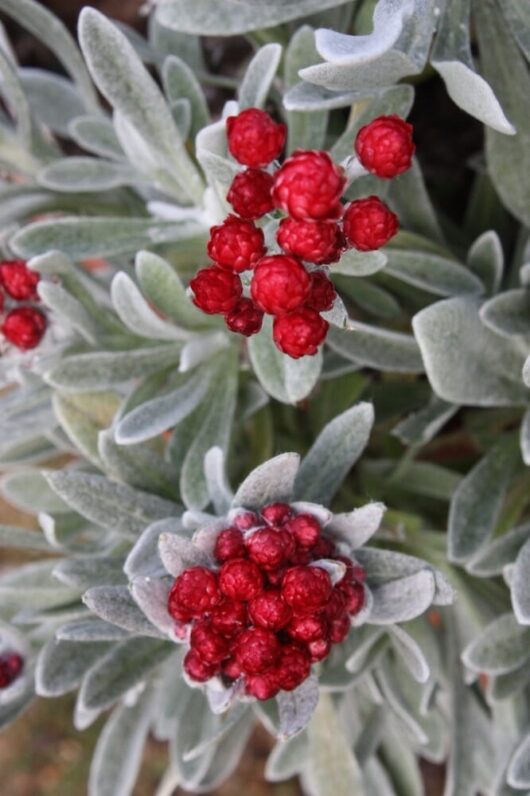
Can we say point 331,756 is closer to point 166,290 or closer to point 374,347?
point 374,347

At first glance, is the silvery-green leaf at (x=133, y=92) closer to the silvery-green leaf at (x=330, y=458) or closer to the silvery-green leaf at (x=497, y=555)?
the silvery-green leaf at (x=330, y=458)

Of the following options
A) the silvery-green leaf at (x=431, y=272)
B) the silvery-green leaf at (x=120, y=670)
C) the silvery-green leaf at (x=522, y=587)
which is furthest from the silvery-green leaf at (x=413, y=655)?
the silvery-green leaf at (x=431, y=272)

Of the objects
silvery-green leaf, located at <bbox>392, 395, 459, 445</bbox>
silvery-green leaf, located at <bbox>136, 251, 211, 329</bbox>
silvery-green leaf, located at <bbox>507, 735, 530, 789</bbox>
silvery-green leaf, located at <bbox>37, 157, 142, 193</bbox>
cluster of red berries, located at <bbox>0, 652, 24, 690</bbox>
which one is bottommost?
silvery-green leaf, located at <bbox>507, 735, 530, 789</bbox>

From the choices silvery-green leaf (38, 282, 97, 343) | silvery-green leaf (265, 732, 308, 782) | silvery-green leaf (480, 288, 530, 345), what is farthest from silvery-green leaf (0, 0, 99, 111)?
silvery-green leaf (265, 732, 308, 782)

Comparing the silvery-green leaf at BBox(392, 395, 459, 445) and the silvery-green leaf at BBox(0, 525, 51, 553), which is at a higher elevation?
the silvery-green leaf at BBox(392, 395, 459, 445)

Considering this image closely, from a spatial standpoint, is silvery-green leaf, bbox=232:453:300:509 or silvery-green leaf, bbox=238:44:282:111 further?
silvery-green leaf, bbox=238:44:282:111

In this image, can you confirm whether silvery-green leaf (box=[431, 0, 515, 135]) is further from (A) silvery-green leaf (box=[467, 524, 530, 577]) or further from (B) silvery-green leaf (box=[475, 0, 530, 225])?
(A) silvery-green leaf (box=[467, 524, 530, 577])

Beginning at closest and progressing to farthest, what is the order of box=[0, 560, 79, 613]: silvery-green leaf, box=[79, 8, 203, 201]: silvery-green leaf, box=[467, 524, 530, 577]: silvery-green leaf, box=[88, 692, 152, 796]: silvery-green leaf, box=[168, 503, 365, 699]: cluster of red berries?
box=[168, 503, 365, 699]: cluster of red berries → box=[79, 8, 203, 201]: silvery-green leaf → box=[467, 524, 530, 577]: silvery-green leaf → box=[0, 560, 79, 613]: silvery-green leaf → box=[88, 692, 152, 796]: silvery-green leaf
